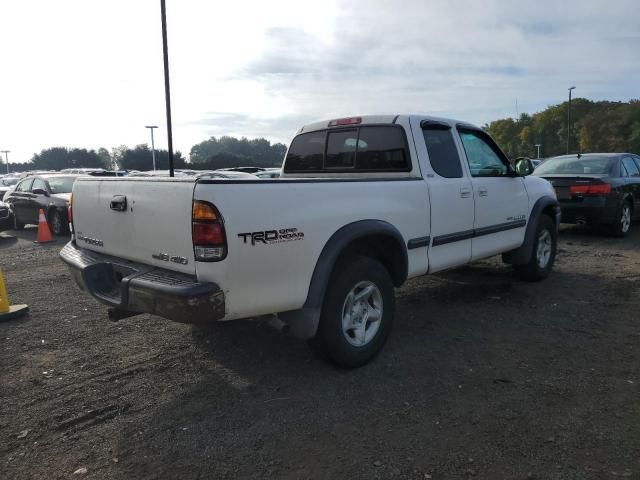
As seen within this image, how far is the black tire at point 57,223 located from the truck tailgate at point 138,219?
812 centimetres

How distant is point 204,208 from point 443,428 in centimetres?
191

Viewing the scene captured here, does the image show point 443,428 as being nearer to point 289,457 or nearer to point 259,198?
point 289,457

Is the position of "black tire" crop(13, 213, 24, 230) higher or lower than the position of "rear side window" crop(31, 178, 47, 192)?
lower

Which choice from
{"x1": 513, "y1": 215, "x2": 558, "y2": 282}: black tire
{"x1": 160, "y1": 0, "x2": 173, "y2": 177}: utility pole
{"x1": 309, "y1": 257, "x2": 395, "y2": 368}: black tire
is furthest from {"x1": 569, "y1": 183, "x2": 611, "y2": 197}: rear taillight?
{"x1": 160, "y1": 0, "x2": 173, "y2": 177}: utility pole

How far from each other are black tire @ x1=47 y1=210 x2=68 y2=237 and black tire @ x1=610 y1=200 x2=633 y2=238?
11.5 m

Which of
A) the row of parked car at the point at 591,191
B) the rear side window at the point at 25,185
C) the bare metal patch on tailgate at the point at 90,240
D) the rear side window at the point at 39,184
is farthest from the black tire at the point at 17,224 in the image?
the bare metal patch on tailgate at the point at 90,240

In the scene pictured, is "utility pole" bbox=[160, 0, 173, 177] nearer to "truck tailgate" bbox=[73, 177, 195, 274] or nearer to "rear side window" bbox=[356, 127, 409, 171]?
"truck tailgate" bbox=[73, 177, 195, 274]

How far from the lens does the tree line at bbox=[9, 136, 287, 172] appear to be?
42906 millimetres

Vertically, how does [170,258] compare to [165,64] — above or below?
below

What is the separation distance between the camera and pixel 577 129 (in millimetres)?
70188

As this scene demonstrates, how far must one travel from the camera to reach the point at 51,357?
4051 millimetres

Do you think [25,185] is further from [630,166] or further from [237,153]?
[237,153]

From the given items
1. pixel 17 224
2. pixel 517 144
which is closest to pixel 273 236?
pixel 17 224

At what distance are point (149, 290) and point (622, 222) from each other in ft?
30.8
